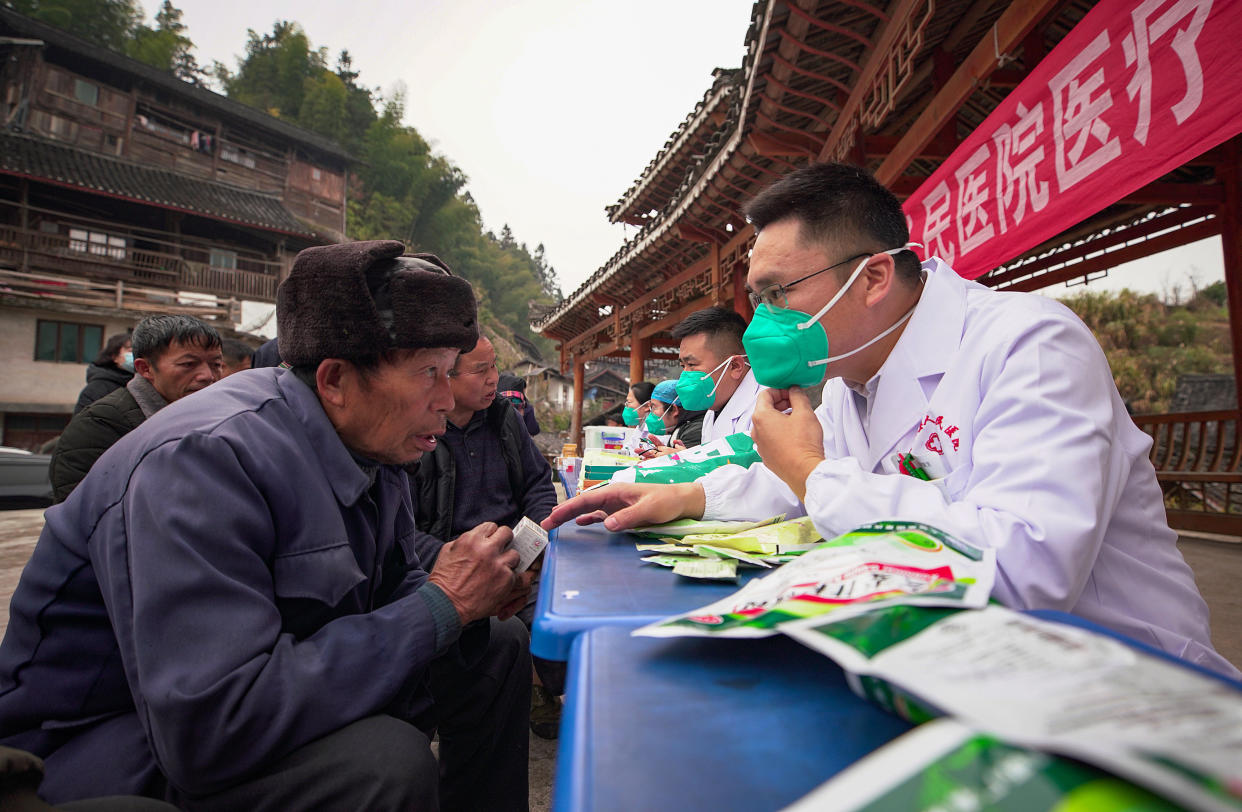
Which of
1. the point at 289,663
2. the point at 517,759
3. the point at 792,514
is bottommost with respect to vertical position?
the point at 517,759


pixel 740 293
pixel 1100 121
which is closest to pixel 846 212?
pixel 1100 121

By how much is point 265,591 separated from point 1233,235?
271 inches

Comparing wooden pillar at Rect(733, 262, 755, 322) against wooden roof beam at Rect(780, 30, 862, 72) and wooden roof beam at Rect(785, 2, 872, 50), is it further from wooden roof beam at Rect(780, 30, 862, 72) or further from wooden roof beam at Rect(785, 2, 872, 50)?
wooden roof beam at Rect(785, 2, 872, 50)

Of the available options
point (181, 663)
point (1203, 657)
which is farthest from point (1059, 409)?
point (181, 663)

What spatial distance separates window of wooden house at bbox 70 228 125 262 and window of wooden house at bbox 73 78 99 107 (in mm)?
5818

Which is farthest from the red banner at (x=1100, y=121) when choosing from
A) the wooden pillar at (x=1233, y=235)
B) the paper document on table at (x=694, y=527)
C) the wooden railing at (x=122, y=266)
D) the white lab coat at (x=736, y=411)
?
the wooden railing at (x=122, y=266)

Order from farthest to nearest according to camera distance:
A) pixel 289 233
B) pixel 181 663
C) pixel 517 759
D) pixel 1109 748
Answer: pixel 289 233 < pixel 517 759 < pixel 181 663 < pixel 1109 748

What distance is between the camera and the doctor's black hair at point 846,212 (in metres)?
1.71

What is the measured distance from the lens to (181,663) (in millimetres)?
945

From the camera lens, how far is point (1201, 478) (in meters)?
5.83

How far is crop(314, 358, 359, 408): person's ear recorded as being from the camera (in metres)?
1.37

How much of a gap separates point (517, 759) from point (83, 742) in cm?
115

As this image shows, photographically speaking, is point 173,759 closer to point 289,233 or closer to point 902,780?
point 902,780

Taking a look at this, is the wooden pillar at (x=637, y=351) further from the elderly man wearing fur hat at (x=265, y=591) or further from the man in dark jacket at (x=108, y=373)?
the elderly man wearing fur hat at (x=265, y=591)
